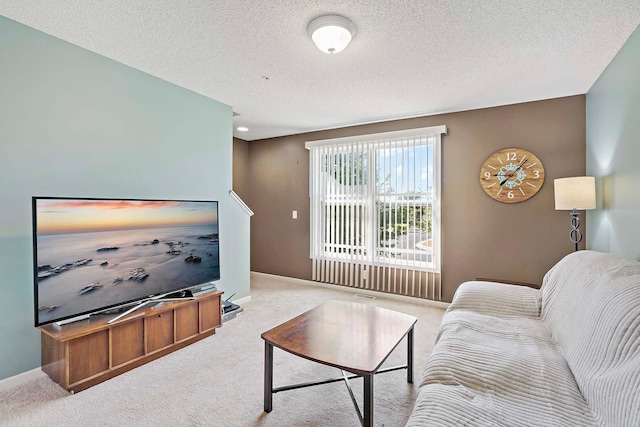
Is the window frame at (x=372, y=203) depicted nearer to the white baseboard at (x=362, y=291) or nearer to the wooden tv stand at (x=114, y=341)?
the white baseboard at (x=362, y=291)

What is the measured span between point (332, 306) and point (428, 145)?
2.44m

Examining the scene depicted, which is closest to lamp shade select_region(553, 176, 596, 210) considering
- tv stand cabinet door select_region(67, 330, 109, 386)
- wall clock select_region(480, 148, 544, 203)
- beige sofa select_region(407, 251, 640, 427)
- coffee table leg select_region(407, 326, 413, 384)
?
wall clock select_region(480, 148, 544, 203)

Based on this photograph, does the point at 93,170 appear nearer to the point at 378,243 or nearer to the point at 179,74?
the point at 179,74

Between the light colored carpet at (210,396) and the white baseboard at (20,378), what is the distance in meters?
0.04

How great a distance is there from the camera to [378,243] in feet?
13.8

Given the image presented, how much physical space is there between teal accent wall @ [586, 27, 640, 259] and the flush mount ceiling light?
1.89m

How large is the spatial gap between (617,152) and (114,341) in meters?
4.03

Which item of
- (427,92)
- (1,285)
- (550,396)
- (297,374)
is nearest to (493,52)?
(427,92)

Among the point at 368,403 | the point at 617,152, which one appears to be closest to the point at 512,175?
the point at 617,152

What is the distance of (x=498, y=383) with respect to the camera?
4.31 feet

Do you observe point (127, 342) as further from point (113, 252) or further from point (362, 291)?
point (362, 291)

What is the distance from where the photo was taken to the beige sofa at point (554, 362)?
1.10 m

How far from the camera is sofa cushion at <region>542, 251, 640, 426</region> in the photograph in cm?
105

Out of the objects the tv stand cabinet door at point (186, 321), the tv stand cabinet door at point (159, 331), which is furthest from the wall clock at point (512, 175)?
the tv stand cabinet door at point (159, 331)
